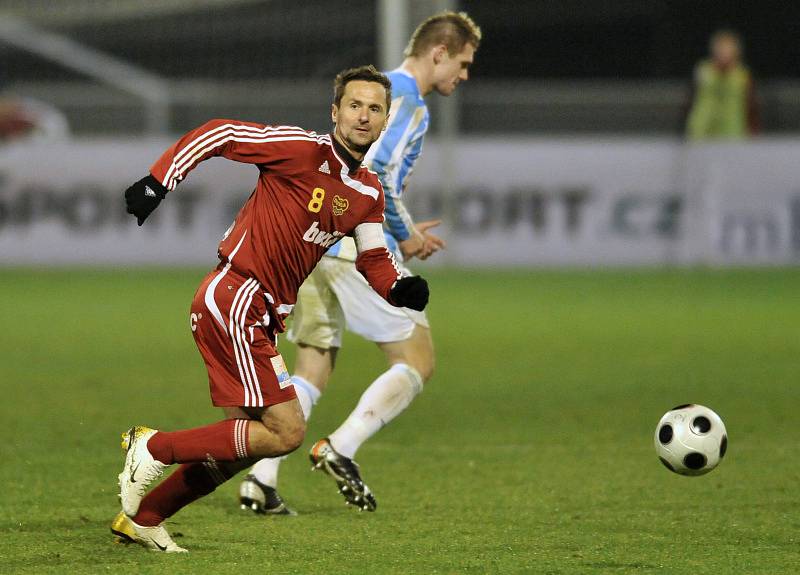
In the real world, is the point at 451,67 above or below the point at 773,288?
above

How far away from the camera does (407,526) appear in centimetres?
571

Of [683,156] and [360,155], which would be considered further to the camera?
[683,156]

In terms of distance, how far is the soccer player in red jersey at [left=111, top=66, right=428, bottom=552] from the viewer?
5160 millimetres

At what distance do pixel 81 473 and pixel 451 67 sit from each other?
99.0 inches

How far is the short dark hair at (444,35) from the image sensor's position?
266 inches

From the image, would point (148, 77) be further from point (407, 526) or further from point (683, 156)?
point (407, 526)

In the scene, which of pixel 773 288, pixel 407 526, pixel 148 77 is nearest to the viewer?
pixel 407 526

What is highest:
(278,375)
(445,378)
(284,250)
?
(284,250)

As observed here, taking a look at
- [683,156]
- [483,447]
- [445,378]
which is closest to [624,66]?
[683,156]

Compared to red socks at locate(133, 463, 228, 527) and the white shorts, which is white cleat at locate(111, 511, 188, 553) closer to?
red socks at locate(133, 463, 228, 527)

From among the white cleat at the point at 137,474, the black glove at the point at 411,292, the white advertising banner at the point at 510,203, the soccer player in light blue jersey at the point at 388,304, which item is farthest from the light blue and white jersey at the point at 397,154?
the white advertising banner at the point at 510,203

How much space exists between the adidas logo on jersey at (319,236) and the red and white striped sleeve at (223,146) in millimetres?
283

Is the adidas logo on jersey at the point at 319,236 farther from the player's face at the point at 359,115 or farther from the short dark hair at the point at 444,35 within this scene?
the short dark hair at the point at 444,35

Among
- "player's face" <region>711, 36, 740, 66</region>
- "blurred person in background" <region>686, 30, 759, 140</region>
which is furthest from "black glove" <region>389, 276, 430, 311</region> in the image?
"player's face" <region>711, 36, 740, 66</region>
